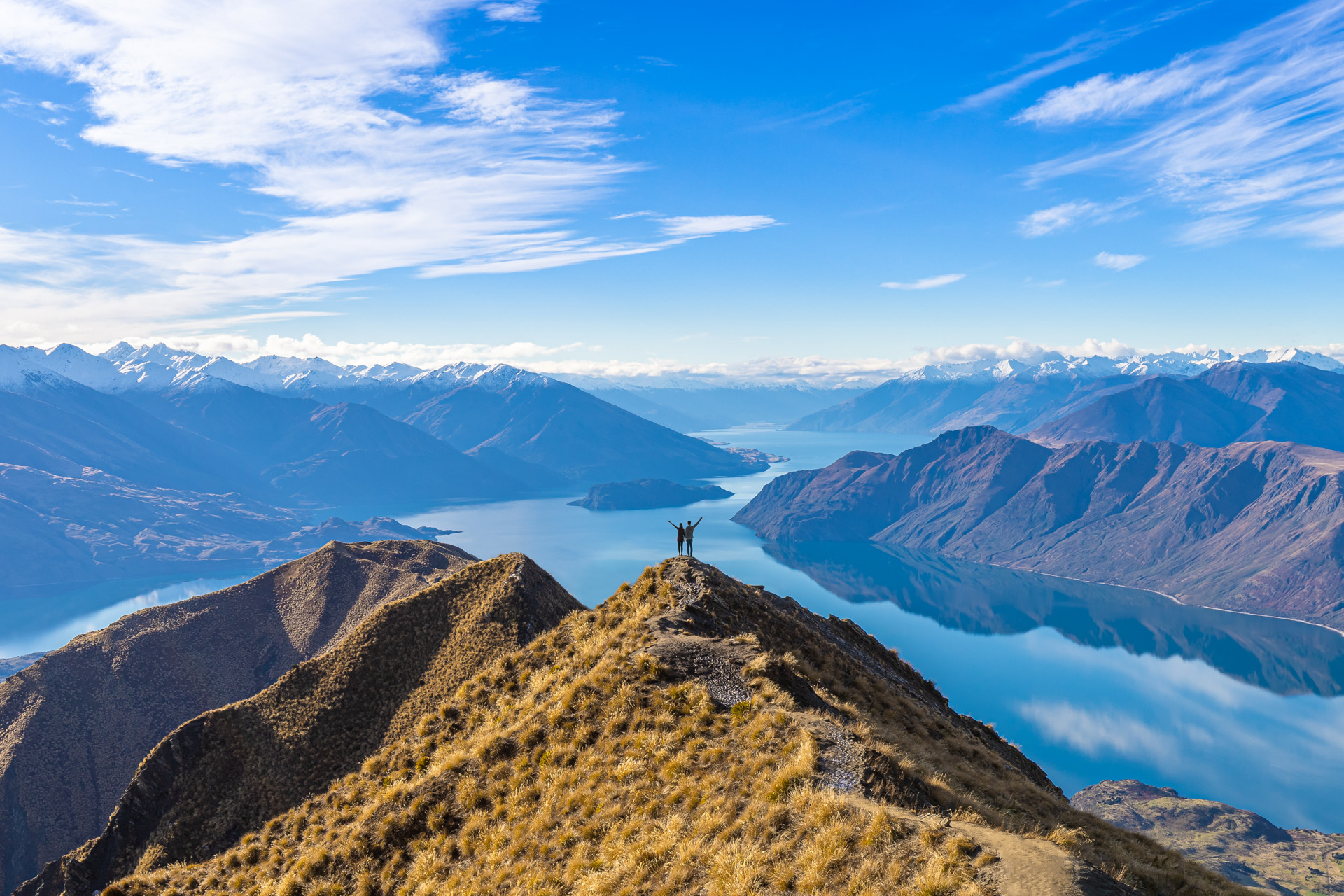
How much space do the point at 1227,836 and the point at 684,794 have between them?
7249 inches

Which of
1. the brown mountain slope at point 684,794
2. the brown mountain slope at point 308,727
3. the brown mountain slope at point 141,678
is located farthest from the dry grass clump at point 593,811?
the brown mountain slope at point 141,678

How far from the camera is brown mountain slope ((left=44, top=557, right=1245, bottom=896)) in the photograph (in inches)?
639

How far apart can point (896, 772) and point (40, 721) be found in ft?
368

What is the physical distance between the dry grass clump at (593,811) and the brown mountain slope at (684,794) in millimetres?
71

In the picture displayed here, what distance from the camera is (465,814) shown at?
84.2ft

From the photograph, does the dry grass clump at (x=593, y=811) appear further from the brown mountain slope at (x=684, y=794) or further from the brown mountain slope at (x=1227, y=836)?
the brown mountain slope at (x=1227, y=836)

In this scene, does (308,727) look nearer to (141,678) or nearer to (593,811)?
(593,811)

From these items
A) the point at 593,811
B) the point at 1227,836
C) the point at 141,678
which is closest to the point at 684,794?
the point at 593,811

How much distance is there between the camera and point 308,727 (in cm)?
4619

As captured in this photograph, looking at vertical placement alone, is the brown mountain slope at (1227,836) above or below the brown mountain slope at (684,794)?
below

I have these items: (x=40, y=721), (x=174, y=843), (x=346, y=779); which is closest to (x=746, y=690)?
(x=346, y=779)

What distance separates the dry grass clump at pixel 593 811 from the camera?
1636 cm

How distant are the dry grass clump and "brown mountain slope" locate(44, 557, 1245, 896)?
2.8 inches

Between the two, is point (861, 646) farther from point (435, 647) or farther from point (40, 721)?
point (40, 721)
